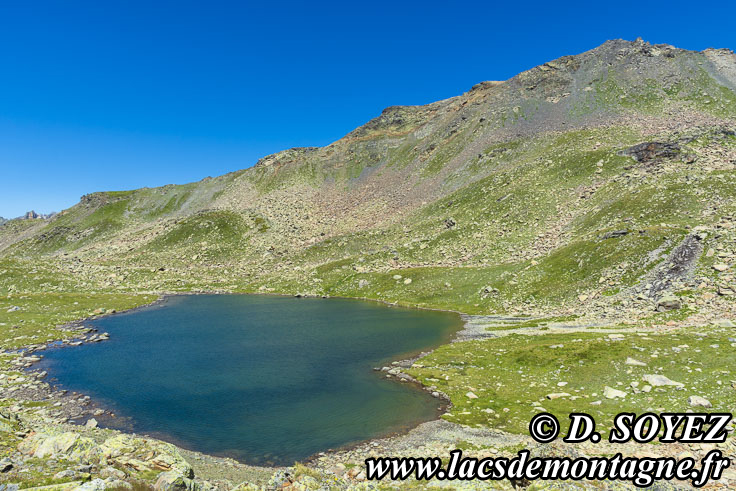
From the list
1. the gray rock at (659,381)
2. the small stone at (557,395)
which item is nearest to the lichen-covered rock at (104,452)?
the small stone at (557,395)

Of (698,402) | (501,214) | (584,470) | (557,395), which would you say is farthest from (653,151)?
(584,470)

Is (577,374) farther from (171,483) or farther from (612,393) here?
(171,483)

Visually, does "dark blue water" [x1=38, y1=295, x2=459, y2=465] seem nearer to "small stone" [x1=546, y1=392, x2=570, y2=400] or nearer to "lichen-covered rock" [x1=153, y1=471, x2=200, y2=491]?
"small stone" [x1=546, y1=392, x2=570, y2=400]

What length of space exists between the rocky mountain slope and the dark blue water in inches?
233

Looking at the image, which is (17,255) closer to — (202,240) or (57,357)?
(202,240)

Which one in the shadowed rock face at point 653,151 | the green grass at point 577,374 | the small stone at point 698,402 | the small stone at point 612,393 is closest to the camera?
the small stone at point 698,402

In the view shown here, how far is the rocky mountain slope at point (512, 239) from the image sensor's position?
124ft

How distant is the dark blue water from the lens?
89.7 ft

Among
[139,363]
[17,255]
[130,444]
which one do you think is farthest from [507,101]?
[17,255]

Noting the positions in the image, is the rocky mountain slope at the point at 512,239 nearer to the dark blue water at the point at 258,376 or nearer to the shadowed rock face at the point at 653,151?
the shadowed rock face at the point at 653,151

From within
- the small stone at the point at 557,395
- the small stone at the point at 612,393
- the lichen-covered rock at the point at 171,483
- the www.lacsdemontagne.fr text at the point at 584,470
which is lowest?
the small stone at the point at 557,395

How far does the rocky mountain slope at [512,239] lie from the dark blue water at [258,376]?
5918 mm

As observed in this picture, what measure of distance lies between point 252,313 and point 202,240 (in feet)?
271

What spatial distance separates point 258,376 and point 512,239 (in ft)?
246
